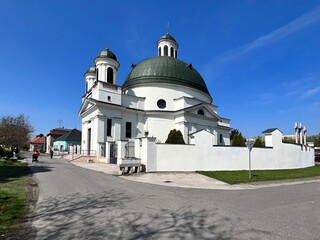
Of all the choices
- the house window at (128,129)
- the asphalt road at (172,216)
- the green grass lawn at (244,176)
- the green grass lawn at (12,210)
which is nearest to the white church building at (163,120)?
the house window at (128,129)

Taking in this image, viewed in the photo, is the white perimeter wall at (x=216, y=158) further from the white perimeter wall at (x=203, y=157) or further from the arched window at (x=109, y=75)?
the arched window at (x=109, y=75)

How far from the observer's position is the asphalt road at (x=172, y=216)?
501 centimetres

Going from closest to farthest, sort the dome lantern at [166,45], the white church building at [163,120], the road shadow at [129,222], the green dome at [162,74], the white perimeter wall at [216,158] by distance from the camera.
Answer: the road shadow at [129,222] → the white perimeter wall at [216,158] → the white church building at [163,120] → the green dome at [162,74] → the dome lantern at [166,45]

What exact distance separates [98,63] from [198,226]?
34.0m

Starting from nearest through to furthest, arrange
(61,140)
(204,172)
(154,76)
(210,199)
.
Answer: (210,199)
(204,172)
(154,76)
(61,140)

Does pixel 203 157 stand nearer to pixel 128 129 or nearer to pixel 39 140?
pixel 128 129

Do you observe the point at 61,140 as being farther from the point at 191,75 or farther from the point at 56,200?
the point at 56,200

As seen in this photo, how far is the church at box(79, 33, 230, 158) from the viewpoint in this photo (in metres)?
32.2

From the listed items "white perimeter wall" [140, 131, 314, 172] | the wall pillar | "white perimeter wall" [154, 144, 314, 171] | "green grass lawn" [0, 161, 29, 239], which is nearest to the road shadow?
"green grass lawn" [0, 161, 29, 239]

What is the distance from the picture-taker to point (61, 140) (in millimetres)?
67438

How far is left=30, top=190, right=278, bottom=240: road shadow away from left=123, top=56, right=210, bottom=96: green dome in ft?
105

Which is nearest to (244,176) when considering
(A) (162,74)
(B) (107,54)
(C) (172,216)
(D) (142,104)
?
(C) (172,216)

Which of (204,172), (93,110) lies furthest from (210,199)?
(93,110)

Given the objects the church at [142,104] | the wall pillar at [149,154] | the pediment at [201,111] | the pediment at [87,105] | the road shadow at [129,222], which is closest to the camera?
the road shadow at [129,222]
